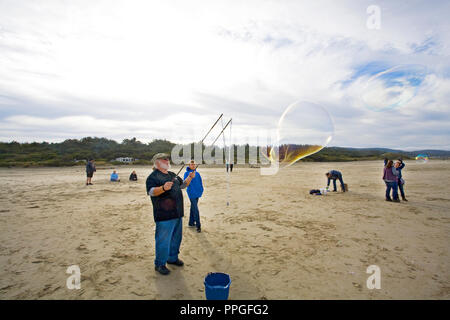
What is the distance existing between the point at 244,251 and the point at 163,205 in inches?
101

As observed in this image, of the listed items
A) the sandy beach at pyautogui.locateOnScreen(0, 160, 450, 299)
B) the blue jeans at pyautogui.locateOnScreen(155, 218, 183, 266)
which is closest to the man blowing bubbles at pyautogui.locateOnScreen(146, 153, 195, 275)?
the blue jeans at pyautogui.locateOnScreen(155, 218, 183, 266)

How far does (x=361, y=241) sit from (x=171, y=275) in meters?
5.15

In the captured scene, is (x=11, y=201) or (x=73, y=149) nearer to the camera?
(x=11, y=201)

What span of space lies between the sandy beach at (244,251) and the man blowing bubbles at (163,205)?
50 cm

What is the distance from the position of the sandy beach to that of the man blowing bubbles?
50cm

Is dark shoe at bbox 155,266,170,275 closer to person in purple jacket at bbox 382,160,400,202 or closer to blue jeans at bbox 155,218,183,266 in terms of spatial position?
blue jeans at bbox 155,218,183,266

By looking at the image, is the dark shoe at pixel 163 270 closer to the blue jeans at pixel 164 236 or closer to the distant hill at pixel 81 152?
the blue jeans at pixel 164 236

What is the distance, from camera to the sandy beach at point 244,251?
3.93 metres

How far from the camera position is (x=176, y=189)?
4492 mm

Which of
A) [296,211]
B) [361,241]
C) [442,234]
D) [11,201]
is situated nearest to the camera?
[361,241]

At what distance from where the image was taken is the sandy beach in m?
3.93
